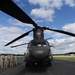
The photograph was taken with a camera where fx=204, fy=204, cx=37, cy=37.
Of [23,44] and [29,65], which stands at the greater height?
[23,44]

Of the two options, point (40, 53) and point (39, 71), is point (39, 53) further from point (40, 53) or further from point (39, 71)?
point (39, 71)

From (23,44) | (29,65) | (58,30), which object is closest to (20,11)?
(58,30)

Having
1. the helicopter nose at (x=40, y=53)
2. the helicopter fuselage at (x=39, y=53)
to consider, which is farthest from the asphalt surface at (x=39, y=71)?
Answer: the helicopter nose at (x=40, y=53)

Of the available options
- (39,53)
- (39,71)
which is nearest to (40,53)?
(39,53)

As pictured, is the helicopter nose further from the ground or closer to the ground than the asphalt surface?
further from the ground

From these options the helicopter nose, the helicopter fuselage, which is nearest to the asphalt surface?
the helicopter fuselage

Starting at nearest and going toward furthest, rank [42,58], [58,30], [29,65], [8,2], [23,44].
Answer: [8,2]
[42,58]
[58,30]
[29,65]
[23,44]

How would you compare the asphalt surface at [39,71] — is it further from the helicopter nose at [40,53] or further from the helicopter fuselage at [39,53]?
the helicopter nose at [40,53]

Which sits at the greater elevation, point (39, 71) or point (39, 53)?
point (39, 53)

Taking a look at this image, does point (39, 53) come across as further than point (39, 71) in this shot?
No

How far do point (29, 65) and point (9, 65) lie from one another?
4549 mm

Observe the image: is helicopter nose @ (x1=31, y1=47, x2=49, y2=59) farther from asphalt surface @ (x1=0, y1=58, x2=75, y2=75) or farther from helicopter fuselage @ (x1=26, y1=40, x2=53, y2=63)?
asphalt surface @ (x1=0, y1=58, x2=75, y2=75)

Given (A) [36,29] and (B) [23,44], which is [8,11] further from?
(B) [23,44]

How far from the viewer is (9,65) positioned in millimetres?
25438
